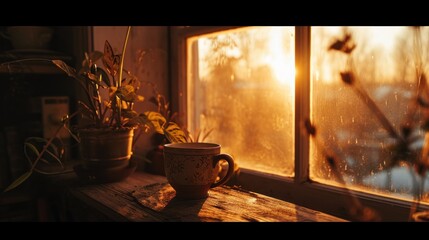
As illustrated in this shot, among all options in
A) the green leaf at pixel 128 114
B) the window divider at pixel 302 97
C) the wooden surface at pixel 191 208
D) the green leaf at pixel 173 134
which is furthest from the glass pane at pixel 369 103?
the green leaf at pixel 128 114

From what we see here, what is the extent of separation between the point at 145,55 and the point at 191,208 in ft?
2.27

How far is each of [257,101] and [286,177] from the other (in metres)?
0.24

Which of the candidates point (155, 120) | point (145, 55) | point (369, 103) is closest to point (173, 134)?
point (155, 120)

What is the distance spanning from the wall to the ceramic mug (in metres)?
0.43

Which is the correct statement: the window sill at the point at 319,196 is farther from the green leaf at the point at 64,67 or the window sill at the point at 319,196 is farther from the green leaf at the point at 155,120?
the green leaf at the point at 64,67

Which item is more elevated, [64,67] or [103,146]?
[64,67]

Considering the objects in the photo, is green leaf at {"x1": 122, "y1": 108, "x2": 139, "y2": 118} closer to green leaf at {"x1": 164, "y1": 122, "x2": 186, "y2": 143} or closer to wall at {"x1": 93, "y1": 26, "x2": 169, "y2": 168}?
green leaf at {"x1": 164, "y1": 122, "x2": 186, "y2": 143}

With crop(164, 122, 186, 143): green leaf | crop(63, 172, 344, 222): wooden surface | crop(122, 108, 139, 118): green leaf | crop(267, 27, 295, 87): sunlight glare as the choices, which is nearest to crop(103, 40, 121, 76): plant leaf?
crop(122, 108, 139, 118): green leaf

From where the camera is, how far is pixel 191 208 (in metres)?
0.73

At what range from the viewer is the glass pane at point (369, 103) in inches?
28.4

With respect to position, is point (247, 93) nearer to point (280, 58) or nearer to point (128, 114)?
point (280, 58)

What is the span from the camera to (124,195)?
84 centimetres

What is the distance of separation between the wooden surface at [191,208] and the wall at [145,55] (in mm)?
309
